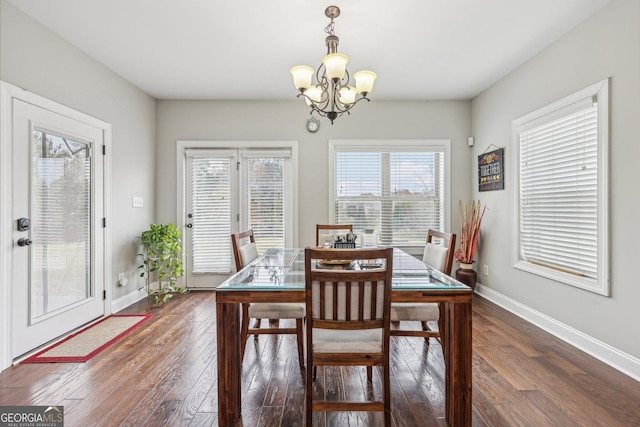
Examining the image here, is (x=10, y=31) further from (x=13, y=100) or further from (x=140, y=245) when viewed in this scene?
(x=140, y=245)

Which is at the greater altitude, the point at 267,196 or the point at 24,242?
the point at 267,196

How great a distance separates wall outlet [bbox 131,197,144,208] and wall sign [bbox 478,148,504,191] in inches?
176

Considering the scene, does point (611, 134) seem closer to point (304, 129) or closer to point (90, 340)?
point (304, 129)

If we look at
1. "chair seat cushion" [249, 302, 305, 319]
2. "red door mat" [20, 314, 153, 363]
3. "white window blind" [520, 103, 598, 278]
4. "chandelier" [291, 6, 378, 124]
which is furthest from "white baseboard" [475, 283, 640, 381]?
"red door mat" [20, 314, 153, 363]

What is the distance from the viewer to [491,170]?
3.79 meters

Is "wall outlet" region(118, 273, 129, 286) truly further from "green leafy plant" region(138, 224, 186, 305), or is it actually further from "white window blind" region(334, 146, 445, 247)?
"white window blind" region(334, 146, 445, 247)

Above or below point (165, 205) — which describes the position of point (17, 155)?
above

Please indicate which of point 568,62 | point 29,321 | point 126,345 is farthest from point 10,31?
point 568,62

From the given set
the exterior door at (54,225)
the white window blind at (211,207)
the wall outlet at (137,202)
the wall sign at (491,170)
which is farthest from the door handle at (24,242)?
the wall sign at (491,170)

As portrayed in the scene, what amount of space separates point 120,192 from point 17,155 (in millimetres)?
1273

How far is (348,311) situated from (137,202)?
3508 millimetres

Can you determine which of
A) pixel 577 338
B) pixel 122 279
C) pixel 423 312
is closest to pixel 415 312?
pixel 423 312

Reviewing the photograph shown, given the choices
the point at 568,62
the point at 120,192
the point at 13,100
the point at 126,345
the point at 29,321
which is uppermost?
the point at 568,62

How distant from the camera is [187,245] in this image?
14.1 ft
